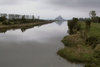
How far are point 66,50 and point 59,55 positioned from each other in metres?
1.65

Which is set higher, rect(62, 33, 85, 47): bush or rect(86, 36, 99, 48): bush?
rect(86, 36, 99, 48): bush

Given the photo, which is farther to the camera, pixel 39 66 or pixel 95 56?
pixel 95 56

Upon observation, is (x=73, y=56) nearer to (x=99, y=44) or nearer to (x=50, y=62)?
(x=50, y=62)

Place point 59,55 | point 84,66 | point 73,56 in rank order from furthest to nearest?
point 59,55
point 73,56
point 84,66

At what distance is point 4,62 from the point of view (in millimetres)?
20953

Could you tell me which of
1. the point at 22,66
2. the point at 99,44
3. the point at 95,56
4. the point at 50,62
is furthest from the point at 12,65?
the point at 99,44

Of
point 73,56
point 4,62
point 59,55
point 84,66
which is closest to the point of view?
point 84,66

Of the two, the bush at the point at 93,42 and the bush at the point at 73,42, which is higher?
the bush at the point at 93,42

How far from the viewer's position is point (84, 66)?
18797mm

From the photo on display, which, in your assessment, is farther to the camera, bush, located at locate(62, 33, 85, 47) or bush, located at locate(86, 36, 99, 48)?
bush, located at locate(62, 33, 85, 47)

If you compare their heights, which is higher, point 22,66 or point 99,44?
point 99,44

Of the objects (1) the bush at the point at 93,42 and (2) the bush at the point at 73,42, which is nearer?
(1) the bush at the point at 93,42

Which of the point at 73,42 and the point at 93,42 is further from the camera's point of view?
the point at 73,42

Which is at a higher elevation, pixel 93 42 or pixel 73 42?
pixel 93 42
